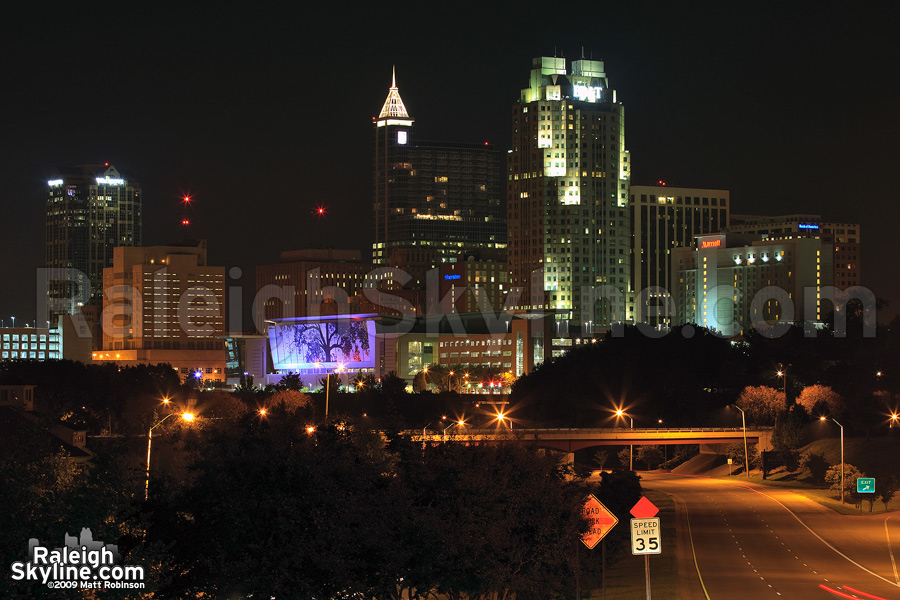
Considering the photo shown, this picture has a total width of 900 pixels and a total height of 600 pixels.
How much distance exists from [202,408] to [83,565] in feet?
449

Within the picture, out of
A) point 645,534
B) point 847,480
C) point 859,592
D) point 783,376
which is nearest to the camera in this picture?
point 645,534

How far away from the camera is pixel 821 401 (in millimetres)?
158875

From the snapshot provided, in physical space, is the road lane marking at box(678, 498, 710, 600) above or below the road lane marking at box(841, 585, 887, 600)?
below

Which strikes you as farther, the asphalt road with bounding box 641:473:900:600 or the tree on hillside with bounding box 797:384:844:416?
the tree on hillside with bounding box 797:384:844:416

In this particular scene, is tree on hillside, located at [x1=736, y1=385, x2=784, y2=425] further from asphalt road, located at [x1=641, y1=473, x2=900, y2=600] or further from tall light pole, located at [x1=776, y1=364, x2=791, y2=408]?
asphalt road, located at [x1=641, y1=473, x2=900, y2=600]

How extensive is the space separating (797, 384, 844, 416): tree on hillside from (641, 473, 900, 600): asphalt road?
4011 centimetres

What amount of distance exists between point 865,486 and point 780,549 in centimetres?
2327

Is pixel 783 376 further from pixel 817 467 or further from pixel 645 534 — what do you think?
pixel 645 534

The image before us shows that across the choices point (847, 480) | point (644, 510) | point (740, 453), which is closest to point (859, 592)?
point (644, 510)

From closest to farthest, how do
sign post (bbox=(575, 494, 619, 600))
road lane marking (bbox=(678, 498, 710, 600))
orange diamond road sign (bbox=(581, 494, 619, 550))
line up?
sign post (bbox=(575, 494, 619, 600)) < orange diamond road sign (bbox=(581, 494, 619, 550)) < road lane marking (bbox=(678, 498, 710, 600))

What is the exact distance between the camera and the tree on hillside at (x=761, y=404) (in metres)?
165

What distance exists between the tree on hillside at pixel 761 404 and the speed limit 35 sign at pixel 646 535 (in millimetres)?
127159

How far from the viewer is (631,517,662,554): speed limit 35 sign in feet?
136

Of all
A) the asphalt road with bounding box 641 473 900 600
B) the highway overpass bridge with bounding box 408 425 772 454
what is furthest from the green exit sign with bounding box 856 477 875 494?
the highway overpass bridge with bounding box 408 425 772 454
